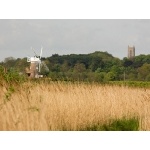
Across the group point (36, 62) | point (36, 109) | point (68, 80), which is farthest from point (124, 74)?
point (36, 109)

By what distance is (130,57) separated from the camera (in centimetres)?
2652

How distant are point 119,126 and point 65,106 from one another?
1.24 meters

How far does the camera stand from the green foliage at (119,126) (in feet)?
25.6

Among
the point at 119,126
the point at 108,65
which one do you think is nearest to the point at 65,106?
the point at 119,126

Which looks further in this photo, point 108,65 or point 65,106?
point 108,65

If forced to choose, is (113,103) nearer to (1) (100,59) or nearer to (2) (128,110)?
(2) (128,110)

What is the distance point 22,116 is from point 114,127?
2.51 metres

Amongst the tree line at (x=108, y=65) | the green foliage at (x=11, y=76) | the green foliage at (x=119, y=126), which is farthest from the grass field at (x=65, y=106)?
the tree line at (x=108, y=65)

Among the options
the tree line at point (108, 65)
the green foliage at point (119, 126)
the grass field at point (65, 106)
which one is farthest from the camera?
the tree line at point (108, 65)

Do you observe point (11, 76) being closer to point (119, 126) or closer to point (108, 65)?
point (119, 126)

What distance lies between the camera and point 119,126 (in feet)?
26.3

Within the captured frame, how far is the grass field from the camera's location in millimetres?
6123

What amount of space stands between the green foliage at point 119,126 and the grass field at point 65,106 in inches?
3.8

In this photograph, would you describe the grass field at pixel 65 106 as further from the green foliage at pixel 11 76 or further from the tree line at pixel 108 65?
the tree line at pixel 108 65
